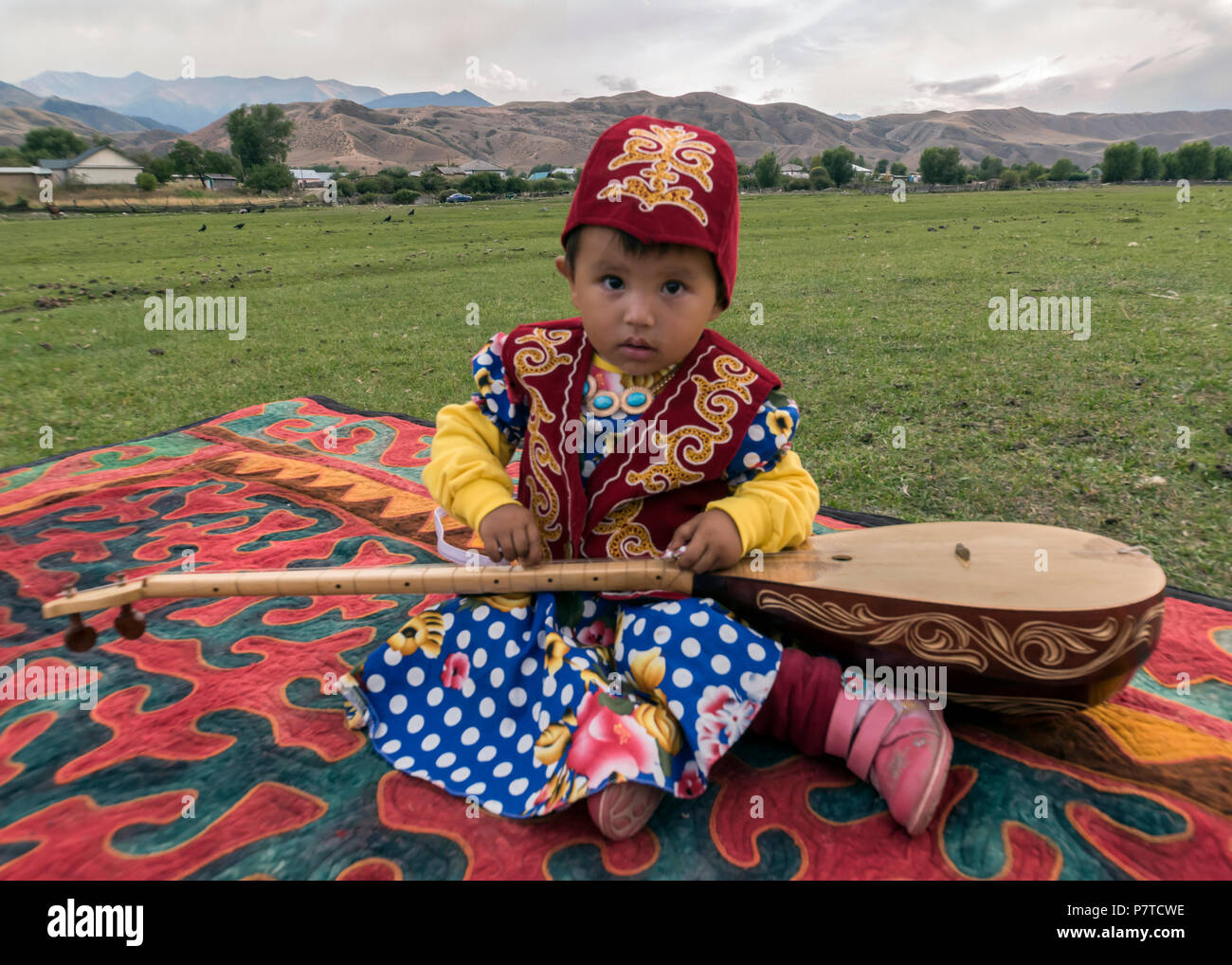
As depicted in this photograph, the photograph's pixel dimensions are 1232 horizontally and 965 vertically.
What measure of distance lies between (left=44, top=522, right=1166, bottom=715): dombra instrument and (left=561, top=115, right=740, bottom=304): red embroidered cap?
0.82 m

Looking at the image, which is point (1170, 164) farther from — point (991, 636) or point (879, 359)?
point (991, 636)

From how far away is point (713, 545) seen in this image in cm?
187

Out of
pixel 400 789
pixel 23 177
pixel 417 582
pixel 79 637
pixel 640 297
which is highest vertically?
pixel 23 177

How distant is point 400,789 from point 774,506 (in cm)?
119

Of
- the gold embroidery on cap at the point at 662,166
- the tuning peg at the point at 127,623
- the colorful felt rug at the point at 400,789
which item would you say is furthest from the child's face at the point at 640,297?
the tuning peg at the point at 127,623

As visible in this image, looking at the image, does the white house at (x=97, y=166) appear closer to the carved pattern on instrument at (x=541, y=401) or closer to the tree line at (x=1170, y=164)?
the carved pattern on instrument at (x=541, y=401)

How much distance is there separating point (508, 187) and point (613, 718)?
54996 mm

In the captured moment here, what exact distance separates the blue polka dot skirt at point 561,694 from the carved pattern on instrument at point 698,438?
0.34m

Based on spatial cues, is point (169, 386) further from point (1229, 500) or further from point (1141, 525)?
point (1229, 500)

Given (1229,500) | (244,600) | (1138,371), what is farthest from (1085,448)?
(244,600)

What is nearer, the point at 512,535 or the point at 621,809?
the point at 621,809

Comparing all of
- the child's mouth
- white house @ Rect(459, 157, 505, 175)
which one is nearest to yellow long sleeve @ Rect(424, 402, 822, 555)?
the child's mouth

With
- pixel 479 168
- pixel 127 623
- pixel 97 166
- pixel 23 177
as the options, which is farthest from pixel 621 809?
pixel 479 168

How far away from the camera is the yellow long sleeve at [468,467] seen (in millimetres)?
2012
